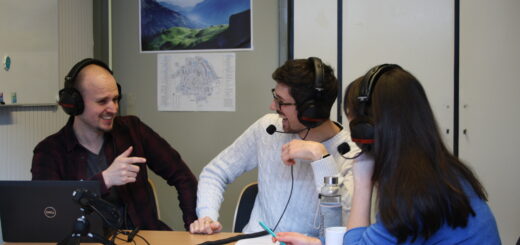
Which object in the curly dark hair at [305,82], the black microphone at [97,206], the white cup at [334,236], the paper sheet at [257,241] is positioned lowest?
the paper sheet at [257,241]

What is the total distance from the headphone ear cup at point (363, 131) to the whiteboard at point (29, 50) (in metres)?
1.69

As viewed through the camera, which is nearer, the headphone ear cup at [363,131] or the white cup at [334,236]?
the headphone ear cup at [363,131]

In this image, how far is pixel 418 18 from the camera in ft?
8.04

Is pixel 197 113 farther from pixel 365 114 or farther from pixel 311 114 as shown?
pixel 365 114

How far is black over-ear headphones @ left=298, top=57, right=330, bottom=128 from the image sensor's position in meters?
1.50

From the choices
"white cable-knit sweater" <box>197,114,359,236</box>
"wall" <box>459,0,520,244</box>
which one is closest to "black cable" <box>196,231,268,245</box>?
"white cable-knit sweater" <box>197,114,359,236</box>

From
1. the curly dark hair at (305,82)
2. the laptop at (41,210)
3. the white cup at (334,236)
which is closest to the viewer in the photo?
the white cup at (334,236)

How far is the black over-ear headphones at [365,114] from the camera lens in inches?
39.9

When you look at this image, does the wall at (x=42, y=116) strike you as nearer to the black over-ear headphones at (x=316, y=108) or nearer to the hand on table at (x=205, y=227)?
the hand on table at (x=205, y=227)

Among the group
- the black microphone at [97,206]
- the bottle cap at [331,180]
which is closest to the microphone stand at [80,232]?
the black microphone at [97,206]

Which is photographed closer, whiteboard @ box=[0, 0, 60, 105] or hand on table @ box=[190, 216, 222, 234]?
hand on table @ box=[190, 216, 222, 234]

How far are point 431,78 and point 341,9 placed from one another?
2.09 feet

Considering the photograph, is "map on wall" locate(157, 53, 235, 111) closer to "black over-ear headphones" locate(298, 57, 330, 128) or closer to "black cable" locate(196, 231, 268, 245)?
"black over-ear headphones" locate(298, 57, 330, 128)

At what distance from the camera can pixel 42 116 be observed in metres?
2.28
